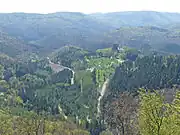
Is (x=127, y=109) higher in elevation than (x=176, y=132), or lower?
lower

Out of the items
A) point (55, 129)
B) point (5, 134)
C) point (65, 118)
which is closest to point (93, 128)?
point (65, 118)

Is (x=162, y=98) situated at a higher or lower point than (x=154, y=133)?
higher

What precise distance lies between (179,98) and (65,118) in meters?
155

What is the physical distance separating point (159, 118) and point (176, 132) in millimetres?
3695

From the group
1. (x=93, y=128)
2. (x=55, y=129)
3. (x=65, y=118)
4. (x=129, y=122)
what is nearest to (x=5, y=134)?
(x=129, y=122)

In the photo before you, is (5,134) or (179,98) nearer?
(179,98)

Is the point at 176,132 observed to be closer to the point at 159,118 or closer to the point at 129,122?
the point at 159,118

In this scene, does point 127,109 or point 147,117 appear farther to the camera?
point 127,109

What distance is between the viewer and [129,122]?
272 feet

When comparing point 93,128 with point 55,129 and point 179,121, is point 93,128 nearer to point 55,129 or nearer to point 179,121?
point 55,129

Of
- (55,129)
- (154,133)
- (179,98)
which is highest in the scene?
(179,98)

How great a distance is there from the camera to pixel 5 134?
8756 cm

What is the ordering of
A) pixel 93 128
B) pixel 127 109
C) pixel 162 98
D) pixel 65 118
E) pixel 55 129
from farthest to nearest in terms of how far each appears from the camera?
pixel 65 118, pixel 93 128, pixel 55 129, pixel 127 109, pixel 162 98

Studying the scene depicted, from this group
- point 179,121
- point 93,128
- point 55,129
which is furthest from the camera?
point 93,128
